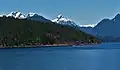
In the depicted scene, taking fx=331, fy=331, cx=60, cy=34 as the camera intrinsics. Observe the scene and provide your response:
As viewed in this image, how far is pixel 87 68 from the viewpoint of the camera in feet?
327

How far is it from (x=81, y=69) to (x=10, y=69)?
20965 mm

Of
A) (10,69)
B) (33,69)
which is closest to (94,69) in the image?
(33,69)

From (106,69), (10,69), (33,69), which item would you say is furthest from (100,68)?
(10,69)

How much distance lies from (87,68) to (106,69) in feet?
19.3

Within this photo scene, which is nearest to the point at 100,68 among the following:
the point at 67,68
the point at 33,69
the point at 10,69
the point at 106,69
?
the point at 106,69

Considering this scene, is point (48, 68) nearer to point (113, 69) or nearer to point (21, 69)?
point (21, 69)

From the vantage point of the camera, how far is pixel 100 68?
99375 mm

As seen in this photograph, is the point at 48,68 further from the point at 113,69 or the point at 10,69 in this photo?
the point at 113,69

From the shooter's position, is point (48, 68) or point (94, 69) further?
point (48, 68)

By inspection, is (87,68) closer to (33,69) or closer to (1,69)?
(33,69)

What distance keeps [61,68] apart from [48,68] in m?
4.12

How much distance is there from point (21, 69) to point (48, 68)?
9283mm

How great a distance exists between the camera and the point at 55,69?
3905 inches

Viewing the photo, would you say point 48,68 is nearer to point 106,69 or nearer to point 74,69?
point 74,69
